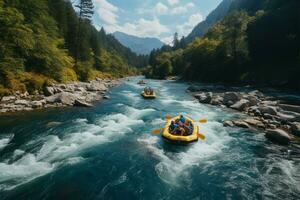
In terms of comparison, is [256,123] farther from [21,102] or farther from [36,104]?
[21,102]

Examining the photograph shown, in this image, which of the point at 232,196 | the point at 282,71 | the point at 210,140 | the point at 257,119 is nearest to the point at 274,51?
the point at 282,71

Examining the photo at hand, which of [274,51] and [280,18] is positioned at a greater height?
[280,18]

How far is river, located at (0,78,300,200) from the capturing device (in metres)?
8.99

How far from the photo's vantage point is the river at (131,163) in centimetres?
899

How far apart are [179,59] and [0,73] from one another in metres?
68.1

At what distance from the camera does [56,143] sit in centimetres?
1339

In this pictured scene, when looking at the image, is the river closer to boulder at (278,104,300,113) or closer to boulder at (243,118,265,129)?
boulder at (243,118,265,129)

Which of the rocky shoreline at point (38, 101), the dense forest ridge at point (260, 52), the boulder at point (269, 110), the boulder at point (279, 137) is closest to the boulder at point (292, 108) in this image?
the boulder at point (269, 110)

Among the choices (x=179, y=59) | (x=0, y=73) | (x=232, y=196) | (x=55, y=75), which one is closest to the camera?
(x=232, y=196)

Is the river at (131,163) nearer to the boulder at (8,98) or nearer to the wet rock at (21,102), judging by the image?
the wet rock at (21,102)

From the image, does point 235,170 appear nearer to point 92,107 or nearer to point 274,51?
point 92,107

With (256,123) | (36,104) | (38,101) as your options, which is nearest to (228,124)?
(256,123)

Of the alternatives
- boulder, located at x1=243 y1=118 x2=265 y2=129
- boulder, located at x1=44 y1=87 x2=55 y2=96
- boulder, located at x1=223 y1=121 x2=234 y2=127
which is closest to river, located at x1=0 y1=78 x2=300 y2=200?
boulder, located at x1=223 y1=121 x2=234 y2=127

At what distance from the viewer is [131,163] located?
11398mm
